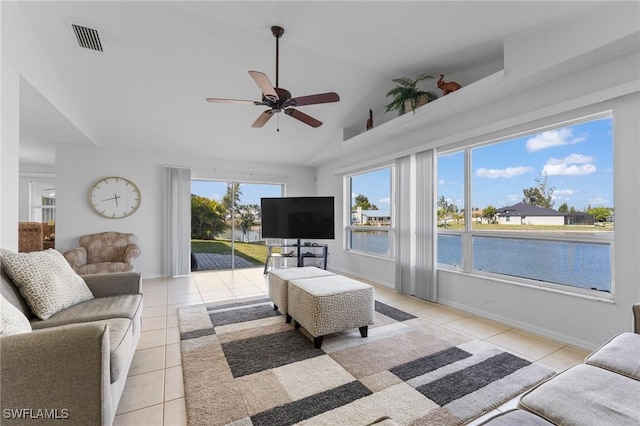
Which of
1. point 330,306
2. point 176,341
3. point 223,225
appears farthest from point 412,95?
point 223,225

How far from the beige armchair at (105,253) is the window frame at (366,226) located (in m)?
3.74

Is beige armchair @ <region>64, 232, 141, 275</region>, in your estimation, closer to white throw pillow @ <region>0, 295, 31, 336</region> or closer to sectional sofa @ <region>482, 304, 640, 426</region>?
white throw pillow @ <region>0, 295, 31, 336</region>

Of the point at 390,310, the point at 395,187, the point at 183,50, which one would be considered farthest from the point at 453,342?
the point at 183,50

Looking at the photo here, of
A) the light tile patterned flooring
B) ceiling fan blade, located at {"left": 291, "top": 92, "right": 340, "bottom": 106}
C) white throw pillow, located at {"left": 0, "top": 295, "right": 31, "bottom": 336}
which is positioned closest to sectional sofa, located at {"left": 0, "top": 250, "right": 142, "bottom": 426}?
white throw pillow, located at {"left": 0, "top": 295, "right": 31, "bottom": 336}

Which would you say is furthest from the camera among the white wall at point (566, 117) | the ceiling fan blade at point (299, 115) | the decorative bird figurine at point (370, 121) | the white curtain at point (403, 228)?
the decorative bird figurine at point (370, 121)

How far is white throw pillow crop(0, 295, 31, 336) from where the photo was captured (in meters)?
1.24

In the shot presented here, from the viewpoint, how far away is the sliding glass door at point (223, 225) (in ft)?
19.5

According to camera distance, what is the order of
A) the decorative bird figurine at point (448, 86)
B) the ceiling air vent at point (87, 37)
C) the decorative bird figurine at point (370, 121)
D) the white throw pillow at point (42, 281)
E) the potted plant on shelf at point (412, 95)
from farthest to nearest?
the decorative bird figurine at point (370, 121) → the potted plant on shelf at point (412, 95) → the decorative bird figurine at point (448, 86) → the ceiling air vent at point (87, 37) → the white throw pillow at point (42, 281)

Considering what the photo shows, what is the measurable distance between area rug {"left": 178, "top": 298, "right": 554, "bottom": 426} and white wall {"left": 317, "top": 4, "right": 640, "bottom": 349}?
2.29 ft

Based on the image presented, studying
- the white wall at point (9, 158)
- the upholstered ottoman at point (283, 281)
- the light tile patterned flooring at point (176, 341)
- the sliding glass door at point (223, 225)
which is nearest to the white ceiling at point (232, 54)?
the white wall at point (9, 158)

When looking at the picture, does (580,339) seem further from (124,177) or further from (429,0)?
(124,177)

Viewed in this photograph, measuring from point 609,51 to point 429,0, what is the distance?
1397 millimetres

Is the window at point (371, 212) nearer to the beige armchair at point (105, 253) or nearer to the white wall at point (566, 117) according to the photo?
the white wall at point (566, 117)

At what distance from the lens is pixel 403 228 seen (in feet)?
13.7
